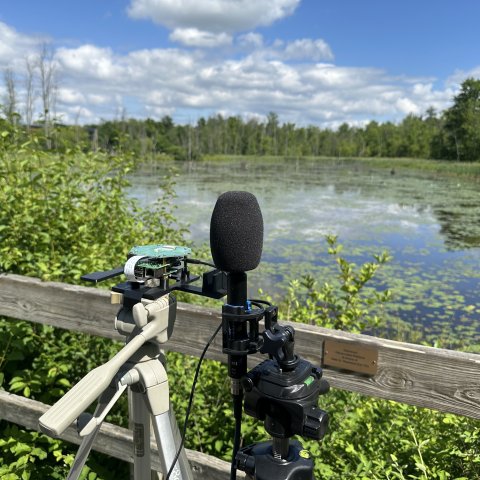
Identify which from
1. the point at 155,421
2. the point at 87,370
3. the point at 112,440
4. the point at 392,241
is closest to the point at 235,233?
the point at 155,421

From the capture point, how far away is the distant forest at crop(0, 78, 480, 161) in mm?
56594

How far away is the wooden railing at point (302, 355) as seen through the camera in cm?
159

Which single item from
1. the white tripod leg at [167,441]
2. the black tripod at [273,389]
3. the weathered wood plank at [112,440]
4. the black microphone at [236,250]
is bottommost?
the weathered wood plank at [112,440]

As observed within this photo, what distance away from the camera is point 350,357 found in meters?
1.74

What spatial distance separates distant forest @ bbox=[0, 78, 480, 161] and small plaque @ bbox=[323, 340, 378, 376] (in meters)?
56.4

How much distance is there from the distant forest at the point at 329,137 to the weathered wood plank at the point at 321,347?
182ft

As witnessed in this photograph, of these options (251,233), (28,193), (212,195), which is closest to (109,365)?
(251,233)

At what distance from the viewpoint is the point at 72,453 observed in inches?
95.6

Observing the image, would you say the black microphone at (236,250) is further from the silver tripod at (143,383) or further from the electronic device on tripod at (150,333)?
the silver tripod at (143,383)

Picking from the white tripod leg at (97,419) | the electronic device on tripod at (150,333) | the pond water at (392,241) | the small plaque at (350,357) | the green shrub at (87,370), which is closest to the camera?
the white tripod leg at (97,419)

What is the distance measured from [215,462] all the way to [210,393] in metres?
0.83

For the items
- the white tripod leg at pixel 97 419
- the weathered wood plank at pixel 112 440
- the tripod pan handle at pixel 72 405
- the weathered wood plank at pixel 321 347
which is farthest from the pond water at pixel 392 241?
the tripod pan handle at pixel 72 405

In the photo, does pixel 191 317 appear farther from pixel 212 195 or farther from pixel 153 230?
pixel 212 195

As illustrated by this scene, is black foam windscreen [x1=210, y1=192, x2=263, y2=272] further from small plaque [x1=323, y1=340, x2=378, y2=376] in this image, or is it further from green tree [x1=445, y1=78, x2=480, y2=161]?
green tree [x1=445, y1=78, x2=480, y2=161]
